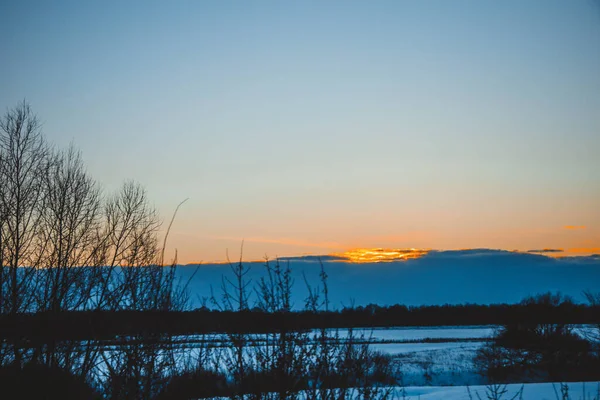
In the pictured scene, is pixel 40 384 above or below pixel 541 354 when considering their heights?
above

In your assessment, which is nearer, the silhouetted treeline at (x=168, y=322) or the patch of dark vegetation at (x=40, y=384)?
the silhouetted treeline at (x=168, y=322)

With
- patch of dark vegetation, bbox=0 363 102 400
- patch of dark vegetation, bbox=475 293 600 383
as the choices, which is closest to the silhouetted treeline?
patch of dark vegetation, bbox=0 363 102 400

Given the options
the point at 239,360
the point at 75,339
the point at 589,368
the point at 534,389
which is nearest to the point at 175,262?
Result: the point at 75,339

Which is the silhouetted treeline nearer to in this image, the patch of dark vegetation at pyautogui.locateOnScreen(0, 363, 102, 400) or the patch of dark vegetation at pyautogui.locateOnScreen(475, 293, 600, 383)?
the patch of dark vegetation at pyautogui.locateOnScreen(0, 363, 102, 400)

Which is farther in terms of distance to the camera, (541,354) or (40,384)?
(541,354)

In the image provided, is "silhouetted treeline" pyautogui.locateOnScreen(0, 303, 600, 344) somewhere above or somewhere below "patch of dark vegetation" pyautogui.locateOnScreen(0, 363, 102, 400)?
above

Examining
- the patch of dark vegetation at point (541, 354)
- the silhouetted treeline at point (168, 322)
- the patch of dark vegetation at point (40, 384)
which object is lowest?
the patch of dark vegetation at point (541, 354)

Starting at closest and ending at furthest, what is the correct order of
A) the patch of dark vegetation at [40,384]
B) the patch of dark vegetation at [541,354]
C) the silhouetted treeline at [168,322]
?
the silhouetted treeline at [168,322], the patch of dark vegetation at [40,384], the patch of dark vegetation at [541,354]

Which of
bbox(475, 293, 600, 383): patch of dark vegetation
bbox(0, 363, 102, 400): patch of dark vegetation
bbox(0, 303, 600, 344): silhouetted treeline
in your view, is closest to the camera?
bbox(0, 303, 600, 344): silhouetted treeline

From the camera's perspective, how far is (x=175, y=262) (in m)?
6.88

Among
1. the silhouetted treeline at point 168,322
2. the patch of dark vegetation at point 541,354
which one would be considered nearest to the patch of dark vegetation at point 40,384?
the silhouetted treeline at point 168,322

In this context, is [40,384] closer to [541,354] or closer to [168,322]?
[168,322]

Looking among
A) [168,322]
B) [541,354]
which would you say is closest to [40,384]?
[168,322]

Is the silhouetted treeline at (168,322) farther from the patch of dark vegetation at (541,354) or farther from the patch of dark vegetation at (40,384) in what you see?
the patch of dark vegetation at (541,354)
